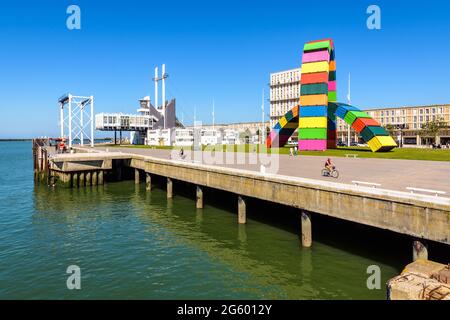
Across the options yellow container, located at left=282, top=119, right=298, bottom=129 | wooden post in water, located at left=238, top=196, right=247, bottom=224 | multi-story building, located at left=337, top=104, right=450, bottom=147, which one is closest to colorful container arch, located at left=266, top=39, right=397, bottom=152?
yellow container, located at left=282, top=119, right=298, bottom=129

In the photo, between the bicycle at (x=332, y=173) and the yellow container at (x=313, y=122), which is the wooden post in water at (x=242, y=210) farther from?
the yellow container at (x=313, y=122)

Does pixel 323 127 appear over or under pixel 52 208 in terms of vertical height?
over

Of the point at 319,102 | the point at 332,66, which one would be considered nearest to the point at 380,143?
the point at 319,102

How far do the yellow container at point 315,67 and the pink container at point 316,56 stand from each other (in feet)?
2.12

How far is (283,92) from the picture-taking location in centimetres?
16088

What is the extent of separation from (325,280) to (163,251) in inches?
355

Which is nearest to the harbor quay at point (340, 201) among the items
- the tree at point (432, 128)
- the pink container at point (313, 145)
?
the pink container at point (313, 145)

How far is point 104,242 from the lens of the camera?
2094 cm

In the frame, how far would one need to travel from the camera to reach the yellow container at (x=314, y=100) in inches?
2052

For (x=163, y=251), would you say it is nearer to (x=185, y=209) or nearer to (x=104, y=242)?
(x=104, y=242)

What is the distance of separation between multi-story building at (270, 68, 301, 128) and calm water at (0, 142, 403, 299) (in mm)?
135391
